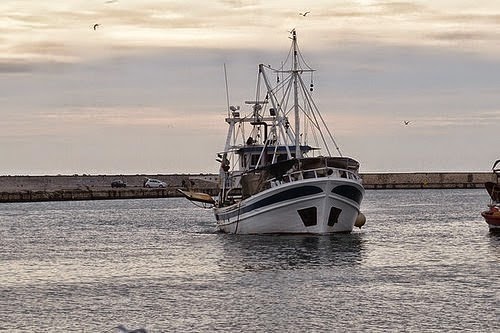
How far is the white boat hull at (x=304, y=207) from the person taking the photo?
2343 inches

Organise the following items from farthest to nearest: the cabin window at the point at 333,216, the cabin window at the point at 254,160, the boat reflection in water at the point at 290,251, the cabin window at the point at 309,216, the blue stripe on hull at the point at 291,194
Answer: the cabin window at the point at 254,160 → the cabin window at the point at 333,216 → the cabin window at the point at 309,216 → the blue stripe on hull at the point at 291,194 → the boat reflection in water at the point at 290,251

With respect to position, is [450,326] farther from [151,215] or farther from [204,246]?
[151,215]

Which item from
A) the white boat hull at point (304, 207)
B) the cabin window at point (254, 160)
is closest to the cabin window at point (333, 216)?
the white boat hull at point (304, 207)

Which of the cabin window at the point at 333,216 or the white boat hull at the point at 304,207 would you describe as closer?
the white boat hull at the point at 304,207

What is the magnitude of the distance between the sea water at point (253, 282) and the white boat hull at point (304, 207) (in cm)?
75

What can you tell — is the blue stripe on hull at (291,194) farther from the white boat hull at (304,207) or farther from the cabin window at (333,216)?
the cabin window at (333,216)

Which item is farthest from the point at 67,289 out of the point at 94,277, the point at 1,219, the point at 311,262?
the point at 1,219

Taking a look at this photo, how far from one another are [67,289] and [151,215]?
6976 cm

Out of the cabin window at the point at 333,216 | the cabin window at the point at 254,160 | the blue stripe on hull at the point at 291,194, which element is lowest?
the cabin window at the point at 333,216

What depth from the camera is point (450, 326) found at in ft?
102

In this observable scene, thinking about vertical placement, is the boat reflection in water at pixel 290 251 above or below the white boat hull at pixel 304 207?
below

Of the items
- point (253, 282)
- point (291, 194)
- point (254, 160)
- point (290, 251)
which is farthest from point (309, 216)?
point (253, 282)

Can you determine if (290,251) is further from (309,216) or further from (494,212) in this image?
(494,212)

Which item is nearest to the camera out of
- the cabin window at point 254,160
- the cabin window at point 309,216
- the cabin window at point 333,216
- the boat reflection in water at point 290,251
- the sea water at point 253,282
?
the sea water at point 253,282
